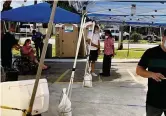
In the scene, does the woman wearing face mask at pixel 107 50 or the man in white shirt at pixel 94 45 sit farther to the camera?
the woman wearing face mask at pixel 107 50

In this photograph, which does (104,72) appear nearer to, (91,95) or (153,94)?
(91,95)

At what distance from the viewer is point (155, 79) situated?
4.55 m

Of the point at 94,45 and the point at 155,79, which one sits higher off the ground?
the point at 155,79

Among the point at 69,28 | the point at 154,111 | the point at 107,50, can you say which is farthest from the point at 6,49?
the point at 69,28

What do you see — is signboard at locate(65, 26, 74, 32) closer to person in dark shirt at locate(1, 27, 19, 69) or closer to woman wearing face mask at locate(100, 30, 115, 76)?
woman wearing face mask at locate(100, 30, 115, 76)

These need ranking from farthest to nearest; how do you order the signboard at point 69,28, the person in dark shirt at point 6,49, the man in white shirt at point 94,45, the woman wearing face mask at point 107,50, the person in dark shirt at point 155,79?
the signboard at point 69,28 → the woman wearing face mask at point 107,50 → the man in white shirt at point 94,45 → the person in dark shirt at point 6,49 → the person in dark shirt at point 155,79

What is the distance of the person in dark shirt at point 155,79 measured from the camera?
4.62 m

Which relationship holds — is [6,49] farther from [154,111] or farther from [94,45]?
[154,111]

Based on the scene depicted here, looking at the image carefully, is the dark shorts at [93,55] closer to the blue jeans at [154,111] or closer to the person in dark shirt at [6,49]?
the person in dark shirt at [6,49]

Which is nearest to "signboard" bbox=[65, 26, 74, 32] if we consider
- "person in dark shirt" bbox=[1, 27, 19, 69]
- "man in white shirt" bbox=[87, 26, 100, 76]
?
"man in white shirt" bbox=[87, 26, 100, 76]

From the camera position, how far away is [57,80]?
12.5m

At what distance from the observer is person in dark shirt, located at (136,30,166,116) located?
462cm

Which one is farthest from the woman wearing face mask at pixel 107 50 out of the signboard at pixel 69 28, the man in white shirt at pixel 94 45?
the signboard at pixel 69 28

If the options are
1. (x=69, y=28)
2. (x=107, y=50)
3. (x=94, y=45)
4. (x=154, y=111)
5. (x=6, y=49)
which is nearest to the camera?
(x=154, y=111)
